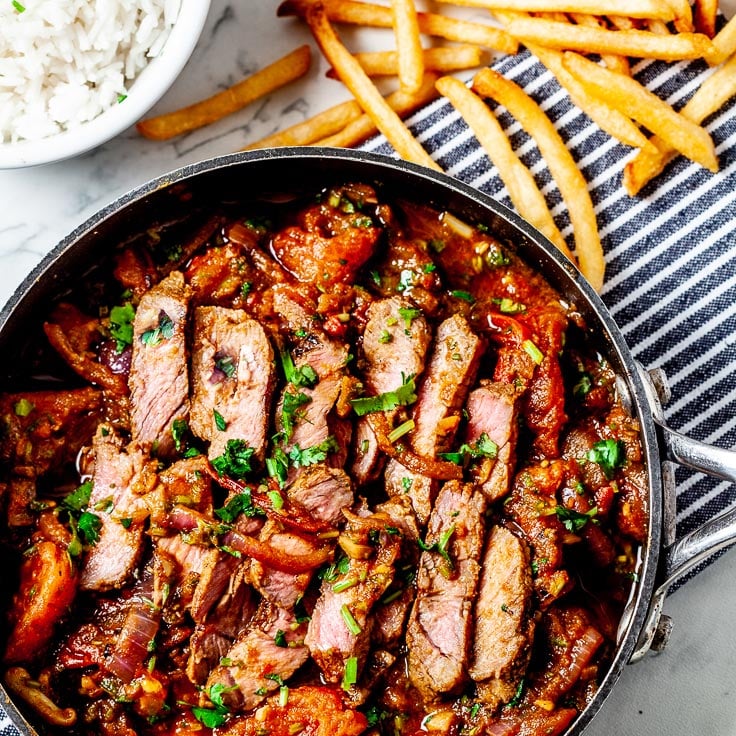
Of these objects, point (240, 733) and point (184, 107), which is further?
point (184, 107)

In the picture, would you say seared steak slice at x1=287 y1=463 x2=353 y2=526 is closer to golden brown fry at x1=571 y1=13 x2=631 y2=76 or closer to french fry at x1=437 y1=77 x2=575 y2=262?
french fry at x1=437 y1=77 x2=575 y2=262

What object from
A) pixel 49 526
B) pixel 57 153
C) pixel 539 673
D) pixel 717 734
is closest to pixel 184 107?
pixel 57 153

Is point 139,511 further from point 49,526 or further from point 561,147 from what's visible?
point 561,147

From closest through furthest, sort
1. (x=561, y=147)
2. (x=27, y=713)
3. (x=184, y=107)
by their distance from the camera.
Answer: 1. (x=27, y=713)
2. (x=561, y=147)
3. (x=184, y=107)

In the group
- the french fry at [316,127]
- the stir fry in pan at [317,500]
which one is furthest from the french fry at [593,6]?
the stir fry in pan at [317,500]

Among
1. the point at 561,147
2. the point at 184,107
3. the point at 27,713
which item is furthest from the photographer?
the point at 184,107

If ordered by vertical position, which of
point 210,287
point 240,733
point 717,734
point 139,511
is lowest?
point 717,734
